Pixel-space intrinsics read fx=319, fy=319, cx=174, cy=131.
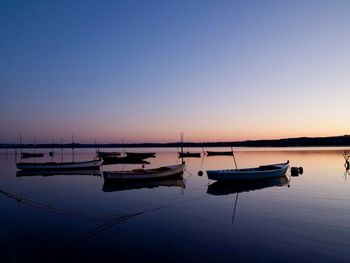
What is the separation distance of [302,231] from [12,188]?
97.1ft

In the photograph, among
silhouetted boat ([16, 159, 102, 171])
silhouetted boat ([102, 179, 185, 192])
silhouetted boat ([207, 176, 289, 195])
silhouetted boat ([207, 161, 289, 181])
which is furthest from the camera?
silhouetted boat ([16, 159, 102, 171])

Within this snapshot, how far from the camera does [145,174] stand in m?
36.4

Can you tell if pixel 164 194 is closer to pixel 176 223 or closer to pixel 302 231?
pixel 176 223

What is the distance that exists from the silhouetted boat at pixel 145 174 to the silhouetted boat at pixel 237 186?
21.4ft

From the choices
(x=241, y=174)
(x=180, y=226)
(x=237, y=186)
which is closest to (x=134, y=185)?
(x=237, y=186)

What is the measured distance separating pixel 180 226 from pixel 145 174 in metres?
20.2

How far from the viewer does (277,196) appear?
26719 mm

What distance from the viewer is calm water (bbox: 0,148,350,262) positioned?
12227 mm

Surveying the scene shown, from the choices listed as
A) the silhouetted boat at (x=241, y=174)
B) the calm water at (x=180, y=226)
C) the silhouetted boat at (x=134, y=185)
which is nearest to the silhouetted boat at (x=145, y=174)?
the silhouetted boat at (x=134, y=185)

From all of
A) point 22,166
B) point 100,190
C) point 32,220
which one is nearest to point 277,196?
point 100,190

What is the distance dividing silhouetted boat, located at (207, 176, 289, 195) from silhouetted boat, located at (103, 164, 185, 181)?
21.4 ft

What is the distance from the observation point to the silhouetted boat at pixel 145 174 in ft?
113

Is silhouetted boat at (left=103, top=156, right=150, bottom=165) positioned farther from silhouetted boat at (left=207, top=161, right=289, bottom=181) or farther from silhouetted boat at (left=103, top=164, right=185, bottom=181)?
silhouetted boat at (left=207, top=161, right=289, bottom=181)

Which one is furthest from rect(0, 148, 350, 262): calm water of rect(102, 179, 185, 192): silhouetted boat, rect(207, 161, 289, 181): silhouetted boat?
rect(207, 161, 289, 181): silhouetted boat
